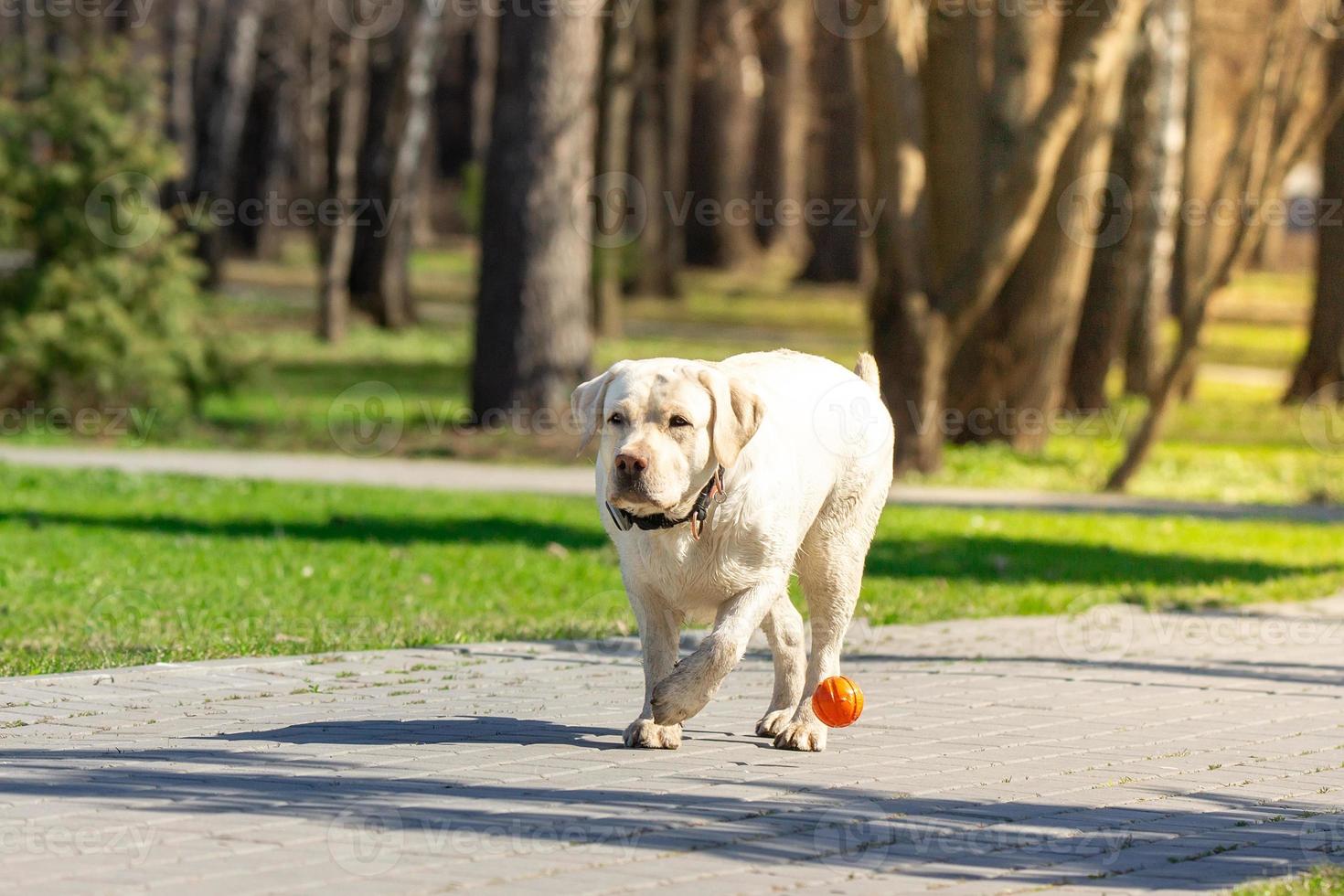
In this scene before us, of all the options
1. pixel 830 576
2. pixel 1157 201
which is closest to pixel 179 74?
pixel 1157 201

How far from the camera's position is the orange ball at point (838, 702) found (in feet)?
24.0

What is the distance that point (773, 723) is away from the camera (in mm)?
7711

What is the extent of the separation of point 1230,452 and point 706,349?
1123cm

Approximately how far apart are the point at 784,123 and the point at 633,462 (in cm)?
4802

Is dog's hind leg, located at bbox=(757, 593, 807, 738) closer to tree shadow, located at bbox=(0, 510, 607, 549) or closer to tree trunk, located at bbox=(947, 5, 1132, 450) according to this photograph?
tree shadow, located at bbox=(0, 510, 607, 549)

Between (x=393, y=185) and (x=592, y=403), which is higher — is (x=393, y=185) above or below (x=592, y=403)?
below

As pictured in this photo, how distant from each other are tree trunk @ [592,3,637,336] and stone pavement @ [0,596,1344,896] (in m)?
22.5

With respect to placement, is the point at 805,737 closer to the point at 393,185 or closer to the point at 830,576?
the point at 830,576

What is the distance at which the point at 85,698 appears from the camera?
802cm

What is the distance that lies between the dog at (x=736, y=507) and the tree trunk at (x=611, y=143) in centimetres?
2417

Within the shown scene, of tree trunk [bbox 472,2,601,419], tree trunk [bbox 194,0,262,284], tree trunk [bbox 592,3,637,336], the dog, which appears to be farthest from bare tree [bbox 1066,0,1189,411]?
the dog

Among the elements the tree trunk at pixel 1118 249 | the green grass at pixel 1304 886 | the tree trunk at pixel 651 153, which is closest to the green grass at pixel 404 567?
the green grass at pixel 1304 886

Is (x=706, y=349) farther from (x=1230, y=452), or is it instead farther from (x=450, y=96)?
(x=450, y=96)

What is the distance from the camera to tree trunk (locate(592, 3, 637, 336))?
31.6 m
